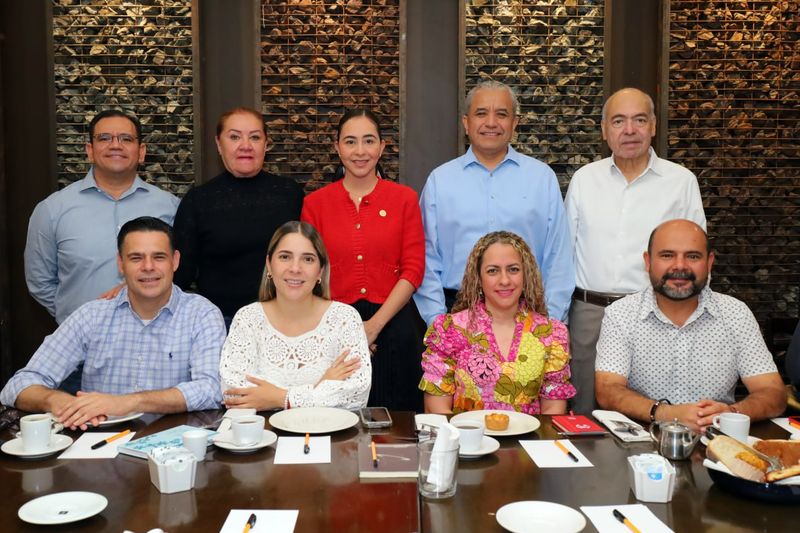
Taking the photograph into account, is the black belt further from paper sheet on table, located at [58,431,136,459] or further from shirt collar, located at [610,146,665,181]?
paper sheet on table, located at [58,431,136,459]

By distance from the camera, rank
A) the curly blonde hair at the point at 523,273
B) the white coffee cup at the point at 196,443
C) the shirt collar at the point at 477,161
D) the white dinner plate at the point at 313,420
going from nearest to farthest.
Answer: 1. the white coffee cup at the point at 196,443
2. the white dinner plate at the point at 313,420
3. the curly blonde hair at the point at 523,273
4. the shirt collar at the point at 477,161

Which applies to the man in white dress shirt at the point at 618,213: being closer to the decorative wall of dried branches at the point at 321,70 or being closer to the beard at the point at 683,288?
the beard at the point at 683,288

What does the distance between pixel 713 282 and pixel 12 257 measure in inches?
157

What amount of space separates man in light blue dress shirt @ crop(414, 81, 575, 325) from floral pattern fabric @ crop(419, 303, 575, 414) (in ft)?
1.82

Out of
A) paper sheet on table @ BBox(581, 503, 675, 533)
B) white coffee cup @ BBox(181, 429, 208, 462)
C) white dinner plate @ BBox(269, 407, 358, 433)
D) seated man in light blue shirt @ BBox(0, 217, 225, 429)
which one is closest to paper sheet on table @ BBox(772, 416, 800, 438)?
paper sheet on table @ BBox(581, 503, 675, 533)

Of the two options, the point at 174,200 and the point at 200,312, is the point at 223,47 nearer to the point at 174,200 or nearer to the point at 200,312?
the point at 174,200

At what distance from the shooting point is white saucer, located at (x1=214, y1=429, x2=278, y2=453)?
1.85 m

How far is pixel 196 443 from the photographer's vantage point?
1783 mm

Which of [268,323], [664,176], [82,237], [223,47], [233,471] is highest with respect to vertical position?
[223,47]

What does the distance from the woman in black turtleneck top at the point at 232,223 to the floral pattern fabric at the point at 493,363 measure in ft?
2.96

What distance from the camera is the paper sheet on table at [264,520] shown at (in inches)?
56.5

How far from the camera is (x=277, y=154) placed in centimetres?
425

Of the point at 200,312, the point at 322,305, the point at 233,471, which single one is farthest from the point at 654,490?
the point at 200,312

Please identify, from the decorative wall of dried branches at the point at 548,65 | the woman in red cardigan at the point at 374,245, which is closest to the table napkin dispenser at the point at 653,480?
the woman in red cardigan at the point at 374,245
